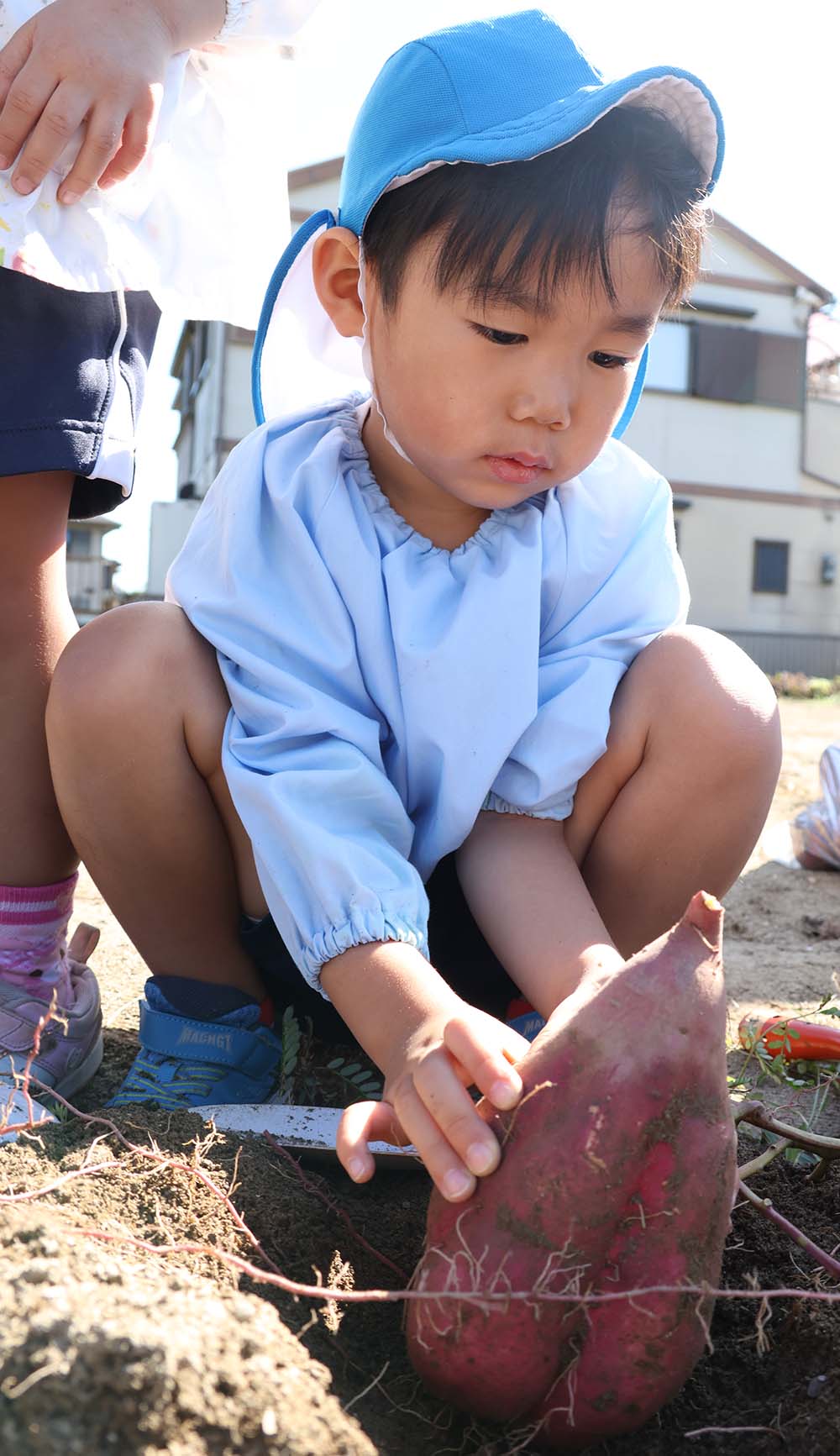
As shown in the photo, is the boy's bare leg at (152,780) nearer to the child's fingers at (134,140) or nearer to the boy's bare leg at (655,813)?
the boy's bare leg at (655,813)

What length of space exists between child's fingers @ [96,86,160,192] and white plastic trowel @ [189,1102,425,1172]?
4.50 ft

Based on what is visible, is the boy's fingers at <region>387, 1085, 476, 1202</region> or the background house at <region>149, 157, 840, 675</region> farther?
the background house at <region>149, 157, 840, 675</region>

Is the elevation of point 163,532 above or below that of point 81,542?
above

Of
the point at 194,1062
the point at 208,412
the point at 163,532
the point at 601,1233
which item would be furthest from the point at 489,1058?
the point at 163,532

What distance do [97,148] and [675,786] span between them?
4.13ft

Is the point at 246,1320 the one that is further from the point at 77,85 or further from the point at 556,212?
the point at 77,85

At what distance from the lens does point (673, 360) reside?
16.9 m

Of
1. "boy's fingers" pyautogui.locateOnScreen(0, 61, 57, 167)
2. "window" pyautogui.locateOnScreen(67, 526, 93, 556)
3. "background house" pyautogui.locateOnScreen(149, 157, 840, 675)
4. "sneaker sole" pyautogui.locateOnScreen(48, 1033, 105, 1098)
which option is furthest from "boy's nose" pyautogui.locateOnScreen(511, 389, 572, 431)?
"window" pyautogui.locateOnScreen(67, 526, 93, 556)

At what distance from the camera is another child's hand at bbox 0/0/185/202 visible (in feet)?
5.73

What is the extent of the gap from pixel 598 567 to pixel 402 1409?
1.29 meters

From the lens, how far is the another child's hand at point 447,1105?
1112mm

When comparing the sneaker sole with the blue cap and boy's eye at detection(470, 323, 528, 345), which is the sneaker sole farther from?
the blue cap

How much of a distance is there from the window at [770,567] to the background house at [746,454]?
0.02 meters

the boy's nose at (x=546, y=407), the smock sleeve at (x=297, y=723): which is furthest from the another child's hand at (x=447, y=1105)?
the boy's nose at (x=546, y=407)
